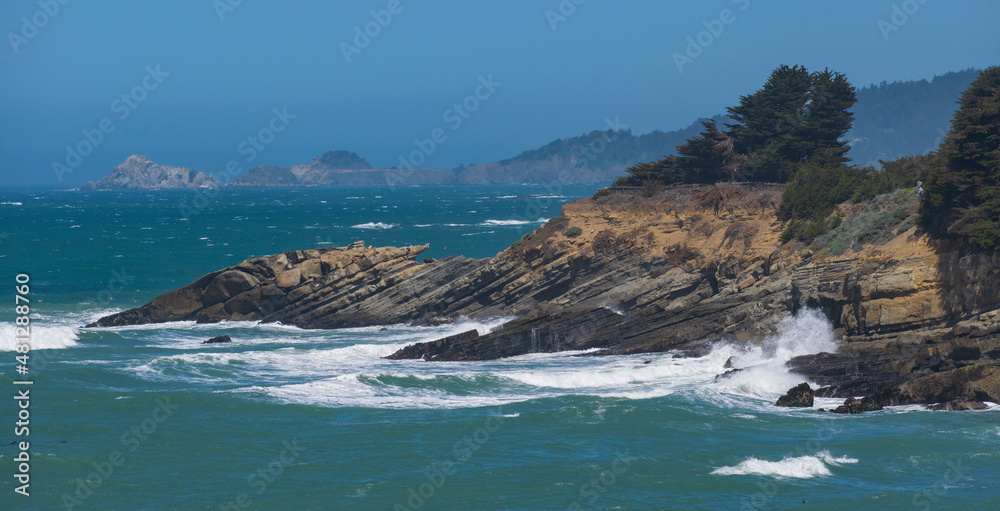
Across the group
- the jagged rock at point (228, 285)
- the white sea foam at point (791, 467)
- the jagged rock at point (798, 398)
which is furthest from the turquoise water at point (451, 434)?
the jagged rock at point (228, 285)

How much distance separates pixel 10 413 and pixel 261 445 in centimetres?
876

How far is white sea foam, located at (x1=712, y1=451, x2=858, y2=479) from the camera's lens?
22.7m

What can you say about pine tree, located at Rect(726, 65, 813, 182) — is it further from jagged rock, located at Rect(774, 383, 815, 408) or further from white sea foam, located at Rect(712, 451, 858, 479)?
white sea foam, located at Rect(712, 451, 858, 479)

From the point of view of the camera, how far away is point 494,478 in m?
23.0

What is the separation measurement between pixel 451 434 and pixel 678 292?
710 inches

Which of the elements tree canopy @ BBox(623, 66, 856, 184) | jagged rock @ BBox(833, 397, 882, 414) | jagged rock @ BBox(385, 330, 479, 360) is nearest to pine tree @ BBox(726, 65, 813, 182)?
tree canopy @ BBox(623, 66, 856, 184)

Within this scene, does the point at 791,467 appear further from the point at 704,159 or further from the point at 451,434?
the point at 704,159

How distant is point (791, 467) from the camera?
22969mm

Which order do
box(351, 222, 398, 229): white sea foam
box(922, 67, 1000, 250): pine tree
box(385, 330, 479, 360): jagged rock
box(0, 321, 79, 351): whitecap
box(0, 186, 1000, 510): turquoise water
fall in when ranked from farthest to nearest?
box(351, 222, 398, 229): white sea foam, box(0, 321, 79, 351): whitecap, box(385, 330, 479, 360): jagged rock, box(922, 67, 1000, 250): pine tree, box(0, 186, 1000, 510): turquoise water

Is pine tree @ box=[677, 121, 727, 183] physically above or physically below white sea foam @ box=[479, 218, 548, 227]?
below

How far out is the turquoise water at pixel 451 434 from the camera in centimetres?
2189

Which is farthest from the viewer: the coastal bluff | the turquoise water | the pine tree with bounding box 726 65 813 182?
the pine tree with bounding box 726 65 813 182

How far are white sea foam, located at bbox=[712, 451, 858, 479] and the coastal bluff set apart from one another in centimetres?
535

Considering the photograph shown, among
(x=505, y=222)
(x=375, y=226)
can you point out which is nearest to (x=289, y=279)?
(x=375, y=226)
